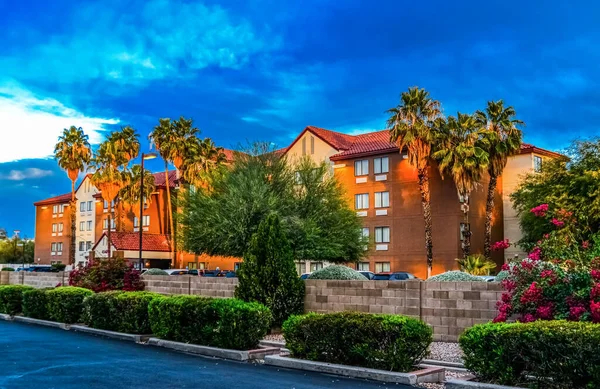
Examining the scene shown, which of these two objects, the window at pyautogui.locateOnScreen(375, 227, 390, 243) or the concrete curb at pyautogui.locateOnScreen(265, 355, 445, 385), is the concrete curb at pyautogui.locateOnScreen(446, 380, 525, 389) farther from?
the window at pyautogui.locateOnScreen(375, 227, 390, 243)

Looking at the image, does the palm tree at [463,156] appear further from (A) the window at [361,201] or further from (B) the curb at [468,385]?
(B) the curb at [468,385]

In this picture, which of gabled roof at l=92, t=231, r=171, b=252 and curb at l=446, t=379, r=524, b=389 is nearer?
curb at l=446, t=379, r=524, b=389

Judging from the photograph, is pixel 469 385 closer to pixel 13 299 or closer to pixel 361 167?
pixel 13 299

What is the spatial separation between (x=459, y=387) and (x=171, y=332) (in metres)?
9.34

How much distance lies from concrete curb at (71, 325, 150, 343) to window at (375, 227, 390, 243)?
32635 mm

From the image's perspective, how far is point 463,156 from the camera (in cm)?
4516

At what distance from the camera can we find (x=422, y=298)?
695 inches

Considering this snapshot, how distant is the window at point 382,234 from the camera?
5157 cm

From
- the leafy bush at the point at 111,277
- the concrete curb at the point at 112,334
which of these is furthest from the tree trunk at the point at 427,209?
the concrete curb at the point at 112,334

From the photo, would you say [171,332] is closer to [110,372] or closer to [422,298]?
[110,372]

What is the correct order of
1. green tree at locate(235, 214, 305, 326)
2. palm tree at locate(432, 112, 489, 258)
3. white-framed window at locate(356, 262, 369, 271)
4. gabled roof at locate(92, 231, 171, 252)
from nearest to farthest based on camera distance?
green tree at locate(235, 214, 305, 326) → palm tree at locate(432, 112, 489, 258) → white-framed window at locate(356, 262, 369, 271) → gabled roof at locate(92, 231, 171, 252)

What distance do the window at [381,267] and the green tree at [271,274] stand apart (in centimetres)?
3209

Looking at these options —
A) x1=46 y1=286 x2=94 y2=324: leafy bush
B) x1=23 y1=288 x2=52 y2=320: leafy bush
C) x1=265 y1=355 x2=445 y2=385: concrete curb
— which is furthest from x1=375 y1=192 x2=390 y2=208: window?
x1=265 y1=355 x2=445 y2=385: concrete curb

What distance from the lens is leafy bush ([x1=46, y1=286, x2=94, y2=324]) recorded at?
23.0 meters
